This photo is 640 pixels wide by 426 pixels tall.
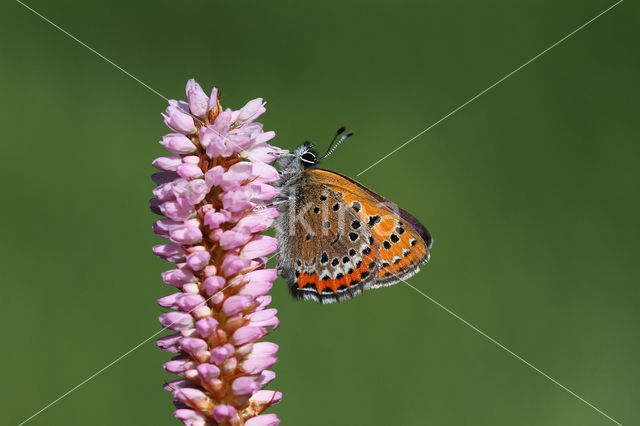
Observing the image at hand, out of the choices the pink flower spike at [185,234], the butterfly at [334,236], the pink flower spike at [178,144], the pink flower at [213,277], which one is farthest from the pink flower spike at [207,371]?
the butterfly at [334,236]

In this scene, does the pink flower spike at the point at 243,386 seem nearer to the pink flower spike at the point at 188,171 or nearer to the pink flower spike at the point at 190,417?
the pink flower spike at the point at 190,417

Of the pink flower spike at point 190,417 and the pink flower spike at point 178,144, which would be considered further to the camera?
the pink flower spike at point 178,144

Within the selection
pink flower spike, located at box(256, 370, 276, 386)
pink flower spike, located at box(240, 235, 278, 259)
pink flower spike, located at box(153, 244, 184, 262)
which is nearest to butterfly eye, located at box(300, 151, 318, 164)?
pink flower spike, located at box(240, 235, 278, 259)

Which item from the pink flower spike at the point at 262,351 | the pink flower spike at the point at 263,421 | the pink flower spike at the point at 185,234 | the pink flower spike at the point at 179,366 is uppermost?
the pink flower spike at the point at 185,234

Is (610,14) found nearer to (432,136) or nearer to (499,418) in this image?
(432,136)

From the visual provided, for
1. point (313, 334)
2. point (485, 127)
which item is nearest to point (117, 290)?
point (313, 334)

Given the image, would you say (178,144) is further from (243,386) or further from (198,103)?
(243,386)

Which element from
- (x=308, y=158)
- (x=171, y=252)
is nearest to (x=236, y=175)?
(x=171, y=252)
